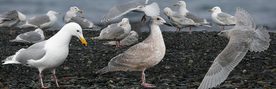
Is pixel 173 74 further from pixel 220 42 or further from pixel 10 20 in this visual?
pixel 10 20

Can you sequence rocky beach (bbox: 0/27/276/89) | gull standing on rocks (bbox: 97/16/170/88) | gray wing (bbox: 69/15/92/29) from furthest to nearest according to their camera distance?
gray wing (bbox: 69/15/92/29) → rocky beach (bbox: 0/27/276/89) → gull standing on rocks (bbox: 97/16/170/88)

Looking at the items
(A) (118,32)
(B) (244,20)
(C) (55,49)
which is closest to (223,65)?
(B) (244,20)

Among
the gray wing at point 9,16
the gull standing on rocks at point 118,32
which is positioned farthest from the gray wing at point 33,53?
the gray wing at point 9,16

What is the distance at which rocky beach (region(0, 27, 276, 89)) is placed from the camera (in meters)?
5.62

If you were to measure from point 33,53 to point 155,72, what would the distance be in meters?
2.52

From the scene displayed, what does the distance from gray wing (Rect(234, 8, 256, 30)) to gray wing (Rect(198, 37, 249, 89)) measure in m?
1.04

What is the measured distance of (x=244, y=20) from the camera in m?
6.70

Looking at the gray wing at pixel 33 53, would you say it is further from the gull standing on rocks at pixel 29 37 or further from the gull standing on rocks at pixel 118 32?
the gull standing on rocks at pixel 29 37

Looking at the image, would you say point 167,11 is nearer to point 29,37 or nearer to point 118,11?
point 118,11

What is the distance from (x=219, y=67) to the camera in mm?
5137

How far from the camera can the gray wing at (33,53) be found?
16.9 ft

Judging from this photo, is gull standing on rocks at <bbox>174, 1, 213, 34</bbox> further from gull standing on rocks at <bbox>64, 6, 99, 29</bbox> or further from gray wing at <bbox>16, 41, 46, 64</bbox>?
gray wing at <bbox>16, 41, 46, 64</bbox>

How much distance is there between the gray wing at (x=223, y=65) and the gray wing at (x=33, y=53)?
2.58 m

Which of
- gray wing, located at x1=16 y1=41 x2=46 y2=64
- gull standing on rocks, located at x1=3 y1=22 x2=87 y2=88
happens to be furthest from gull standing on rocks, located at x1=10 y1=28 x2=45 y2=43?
gull standing on rocks, located at x1=3 y1=22 x2=87 y2=88
